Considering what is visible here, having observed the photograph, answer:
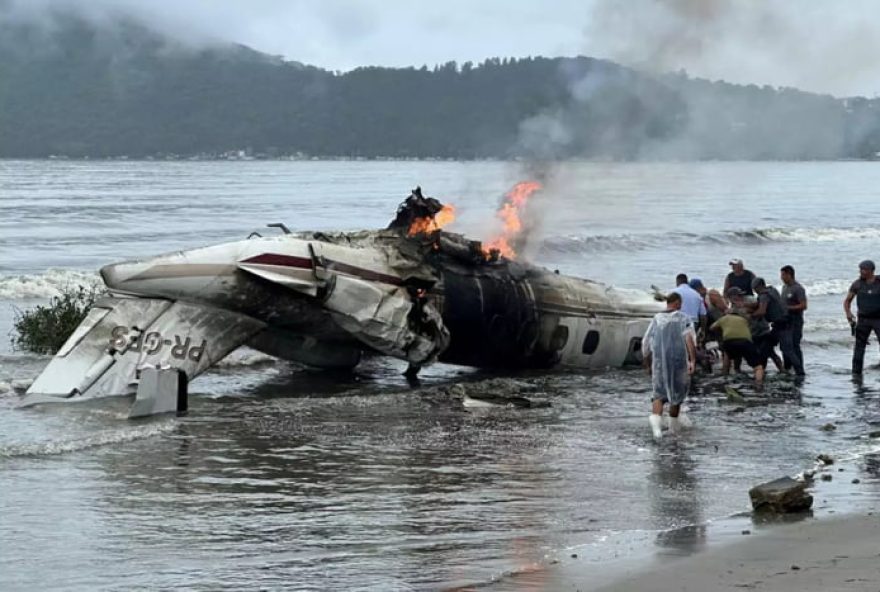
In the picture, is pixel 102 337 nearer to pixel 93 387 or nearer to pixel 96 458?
pixel 93 387

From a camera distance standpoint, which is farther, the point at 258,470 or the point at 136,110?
the point at 136,110

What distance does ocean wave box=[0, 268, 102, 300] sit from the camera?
3453cm

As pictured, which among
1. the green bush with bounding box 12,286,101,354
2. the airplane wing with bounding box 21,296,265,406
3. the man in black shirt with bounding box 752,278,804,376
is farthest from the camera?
the green bush with bounding box 12,286,101,354

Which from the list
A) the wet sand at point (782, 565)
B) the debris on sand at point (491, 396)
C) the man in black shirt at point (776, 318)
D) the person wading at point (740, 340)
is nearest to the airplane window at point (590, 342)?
the person wading at point (740, 340)

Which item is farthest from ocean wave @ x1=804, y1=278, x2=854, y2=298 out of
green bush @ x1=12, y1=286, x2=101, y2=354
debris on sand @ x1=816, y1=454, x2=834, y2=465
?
debris on sand @ x1=816, y1=454, x2=834, y2=465

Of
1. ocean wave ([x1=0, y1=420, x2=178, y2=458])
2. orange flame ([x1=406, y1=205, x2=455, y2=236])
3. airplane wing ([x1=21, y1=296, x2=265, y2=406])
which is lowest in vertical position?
ocean wave ([x1=0, y1=420, x2=178, y2=458])

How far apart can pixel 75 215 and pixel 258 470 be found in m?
57.3

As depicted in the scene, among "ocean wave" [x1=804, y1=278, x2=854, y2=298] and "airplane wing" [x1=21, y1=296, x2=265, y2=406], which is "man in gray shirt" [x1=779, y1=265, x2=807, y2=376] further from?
A: "ocean wave" [x1=804, y1=278, x2=854, y2=298]

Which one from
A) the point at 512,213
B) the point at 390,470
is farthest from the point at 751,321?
the point at 390,470

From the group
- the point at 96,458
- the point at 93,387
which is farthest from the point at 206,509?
the point at 93,387

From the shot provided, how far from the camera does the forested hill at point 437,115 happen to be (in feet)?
87.6

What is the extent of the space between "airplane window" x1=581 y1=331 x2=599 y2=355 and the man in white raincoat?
22.5ft

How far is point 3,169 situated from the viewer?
147 metres

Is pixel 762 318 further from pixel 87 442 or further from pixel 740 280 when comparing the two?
pixel 87 442
